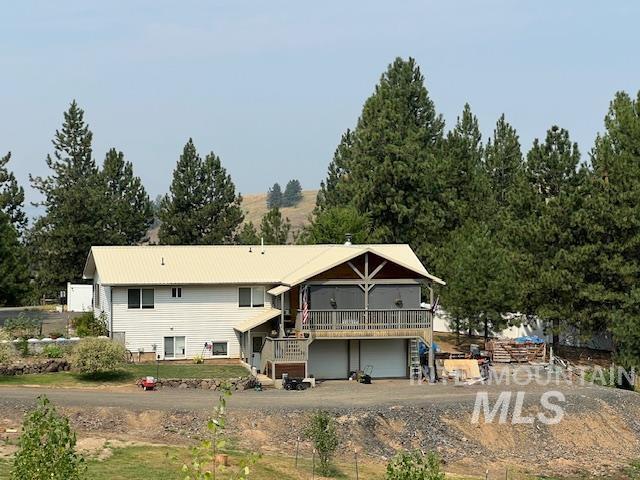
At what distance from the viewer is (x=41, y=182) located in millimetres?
88125

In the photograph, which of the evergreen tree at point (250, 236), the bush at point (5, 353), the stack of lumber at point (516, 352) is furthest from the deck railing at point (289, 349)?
the evergreen tree at point (250, 236)

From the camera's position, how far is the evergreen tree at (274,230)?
74.1 metres

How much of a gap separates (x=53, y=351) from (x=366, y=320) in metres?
15.2

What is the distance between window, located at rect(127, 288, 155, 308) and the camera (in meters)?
46.6

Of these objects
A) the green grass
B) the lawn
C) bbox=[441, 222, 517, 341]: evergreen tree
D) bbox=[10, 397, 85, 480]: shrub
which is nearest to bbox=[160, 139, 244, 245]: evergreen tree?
bbox=[441, 222, 517, 341]: evergreen tree

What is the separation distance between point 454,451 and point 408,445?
1779mm

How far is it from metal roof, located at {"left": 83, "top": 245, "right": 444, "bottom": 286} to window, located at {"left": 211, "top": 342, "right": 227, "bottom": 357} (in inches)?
135

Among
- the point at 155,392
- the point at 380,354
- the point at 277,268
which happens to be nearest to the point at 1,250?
the point at 277,268

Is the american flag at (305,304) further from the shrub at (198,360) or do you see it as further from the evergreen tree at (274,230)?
the evergreen tree at (274,230)

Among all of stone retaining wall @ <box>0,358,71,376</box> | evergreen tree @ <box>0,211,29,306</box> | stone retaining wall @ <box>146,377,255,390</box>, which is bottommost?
stone retaining wall @ <box>146,377,255,390</box>

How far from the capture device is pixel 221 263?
49.9 meters

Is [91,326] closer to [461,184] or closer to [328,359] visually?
[328,359]

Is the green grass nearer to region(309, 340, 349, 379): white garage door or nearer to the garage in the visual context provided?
region(309, 340, 349, 379): white garage door

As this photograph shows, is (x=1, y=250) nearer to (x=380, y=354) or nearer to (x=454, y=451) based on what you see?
(x=380, y=354)
